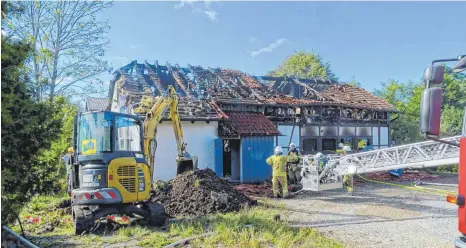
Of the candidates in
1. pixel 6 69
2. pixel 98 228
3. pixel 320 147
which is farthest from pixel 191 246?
pixel 320 147

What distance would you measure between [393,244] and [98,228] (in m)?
6.28

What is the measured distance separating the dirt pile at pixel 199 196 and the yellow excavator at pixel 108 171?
5.15ft

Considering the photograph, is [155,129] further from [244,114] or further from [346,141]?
[346,141]

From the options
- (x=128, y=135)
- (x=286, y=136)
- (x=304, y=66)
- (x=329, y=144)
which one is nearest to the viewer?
(x=128, y=135)

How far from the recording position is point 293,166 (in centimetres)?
1318

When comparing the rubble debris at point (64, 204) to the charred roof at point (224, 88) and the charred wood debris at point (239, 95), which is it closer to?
the charred wood debris at point (239, 95)

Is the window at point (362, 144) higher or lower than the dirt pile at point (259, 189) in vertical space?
higher

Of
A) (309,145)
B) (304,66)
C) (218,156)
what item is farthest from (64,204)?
(304,66)

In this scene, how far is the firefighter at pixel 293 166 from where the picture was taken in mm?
12780

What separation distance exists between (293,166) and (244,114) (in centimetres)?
494

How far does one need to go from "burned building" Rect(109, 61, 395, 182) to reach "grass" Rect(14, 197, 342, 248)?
5505 mm

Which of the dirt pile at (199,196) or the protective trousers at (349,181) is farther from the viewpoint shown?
the protective trousers at (349,181)

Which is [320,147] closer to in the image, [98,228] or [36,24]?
[98,228]

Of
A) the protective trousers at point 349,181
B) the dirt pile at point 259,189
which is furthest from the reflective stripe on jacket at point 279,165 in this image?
the protective trousers at point 349,181
